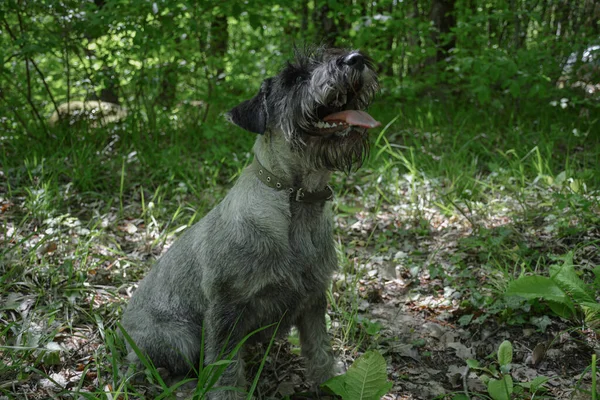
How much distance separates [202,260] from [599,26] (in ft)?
20.7

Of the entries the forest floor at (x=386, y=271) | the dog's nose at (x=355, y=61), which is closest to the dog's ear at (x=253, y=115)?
the dog's nose at (x=355, y=61)

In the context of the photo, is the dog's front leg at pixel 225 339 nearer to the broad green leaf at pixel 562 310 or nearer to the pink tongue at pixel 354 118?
the pink tongue at pixel 354 118

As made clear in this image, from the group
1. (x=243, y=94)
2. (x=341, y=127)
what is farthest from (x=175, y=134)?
(x=341, y=127)

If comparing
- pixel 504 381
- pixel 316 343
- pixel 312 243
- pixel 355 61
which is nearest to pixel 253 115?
pixel 355 61

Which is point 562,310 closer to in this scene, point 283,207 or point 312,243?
point 312,243

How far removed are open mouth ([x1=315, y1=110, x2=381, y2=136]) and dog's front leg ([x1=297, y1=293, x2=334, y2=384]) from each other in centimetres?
99

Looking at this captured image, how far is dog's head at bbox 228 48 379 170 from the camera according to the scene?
243cm

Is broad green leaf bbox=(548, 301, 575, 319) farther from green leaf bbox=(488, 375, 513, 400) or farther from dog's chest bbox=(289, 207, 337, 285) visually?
dog's chest bbox=(289, 207, 337, 285)

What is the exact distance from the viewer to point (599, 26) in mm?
6434

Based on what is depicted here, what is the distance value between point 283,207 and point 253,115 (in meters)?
0.50

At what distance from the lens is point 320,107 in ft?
8.40

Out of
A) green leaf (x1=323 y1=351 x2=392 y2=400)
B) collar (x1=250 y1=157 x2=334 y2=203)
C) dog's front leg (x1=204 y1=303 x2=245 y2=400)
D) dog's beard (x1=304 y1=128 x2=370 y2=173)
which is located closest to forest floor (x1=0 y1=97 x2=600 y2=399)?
dog's front leg (x1=204 y1=303 x2=245 y2=400)

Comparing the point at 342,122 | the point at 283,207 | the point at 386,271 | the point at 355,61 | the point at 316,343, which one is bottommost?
the point at 386,271

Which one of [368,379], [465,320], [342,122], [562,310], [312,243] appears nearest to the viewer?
[368,379]
